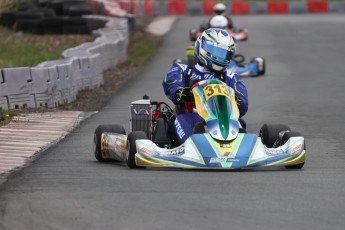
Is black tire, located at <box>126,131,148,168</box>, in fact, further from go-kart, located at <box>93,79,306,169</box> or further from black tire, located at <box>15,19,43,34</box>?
black tire, located at <box>15,19,43,34</box>

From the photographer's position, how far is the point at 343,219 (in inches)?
277

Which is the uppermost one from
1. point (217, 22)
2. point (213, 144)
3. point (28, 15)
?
point (213, 144)

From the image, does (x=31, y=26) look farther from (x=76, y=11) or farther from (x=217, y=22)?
(x=217, y=22)

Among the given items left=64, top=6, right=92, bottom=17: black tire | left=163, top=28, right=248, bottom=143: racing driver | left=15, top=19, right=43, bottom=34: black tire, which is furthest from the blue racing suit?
left=64, top=6, right=92, bottom=17: black tire

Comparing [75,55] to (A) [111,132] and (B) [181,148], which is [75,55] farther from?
(B) [181,148]

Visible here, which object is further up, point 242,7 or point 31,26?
point 31,26

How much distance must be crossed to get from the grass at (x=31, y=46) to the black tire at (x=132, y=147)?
9.06m

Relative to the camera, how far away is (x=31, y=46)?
23.5 metres

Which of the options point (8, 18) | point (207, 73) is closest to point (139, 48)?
point (8, 18)

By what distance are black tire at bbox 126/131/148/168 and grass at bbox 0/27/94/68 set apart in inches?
357

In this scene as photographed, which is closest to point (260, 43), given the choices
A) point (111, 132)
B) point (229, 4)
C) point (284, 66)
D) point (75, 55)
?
point (284, 66)

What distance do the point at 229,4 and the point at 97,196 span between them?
36.0 metres

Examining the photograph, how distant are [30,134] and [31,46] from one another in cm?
1154

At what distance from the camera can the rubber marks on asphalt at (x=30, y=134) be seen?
10286 mm
